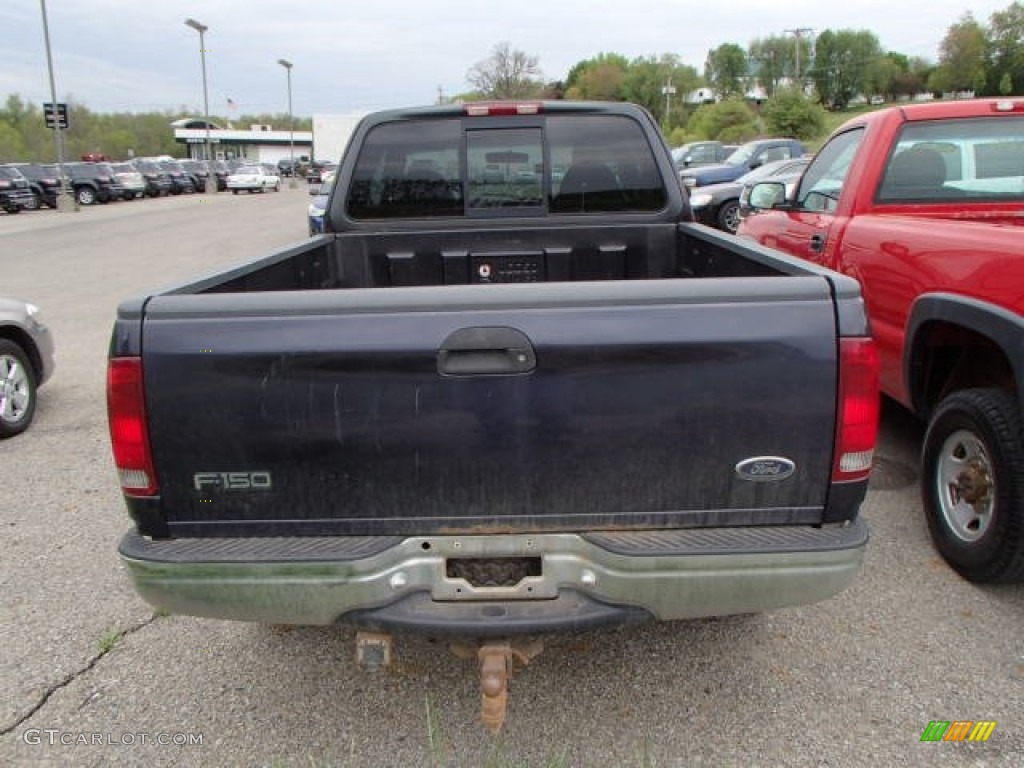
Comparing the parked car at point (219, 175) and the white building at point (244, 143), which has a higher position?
the white building at point (244, 143)

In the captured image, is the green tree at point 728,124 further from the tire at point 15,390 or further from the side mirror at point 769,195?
the tire at point 15,390

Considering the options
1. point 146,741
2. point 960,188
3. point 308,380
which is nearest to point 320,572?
point 308,380

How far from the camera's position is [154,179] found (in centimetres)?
4097

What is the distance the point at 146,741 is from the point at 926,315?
353 centimetres

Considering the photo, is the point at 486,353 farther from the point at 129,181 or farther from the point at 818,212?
the point at 129,181

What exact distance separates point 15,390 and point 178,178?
1685 inches

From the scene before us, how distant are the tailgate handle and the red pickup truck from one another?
202 centimetres

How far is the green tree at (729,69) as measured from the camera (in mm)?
132000

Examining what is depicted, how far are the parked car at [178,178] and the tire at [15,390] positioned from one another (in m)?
41.6

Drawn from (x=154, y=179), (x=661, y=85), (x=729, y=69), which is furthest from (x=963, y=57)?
(x=154, y=179)

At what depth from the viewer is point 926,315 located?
11.8ft

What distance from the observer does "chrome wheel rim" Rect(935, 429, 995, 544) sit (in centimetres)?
338

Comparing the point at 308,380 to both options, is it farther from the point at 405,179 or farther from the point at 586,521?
the point at 405,179

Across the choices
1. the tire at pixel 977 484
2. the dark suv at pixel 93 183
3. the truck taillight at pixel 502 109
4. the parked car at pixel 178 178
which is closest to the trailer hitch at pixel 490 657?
the tire at pixel 977 484
